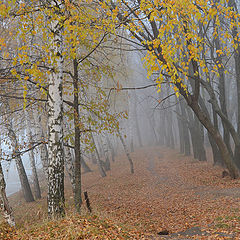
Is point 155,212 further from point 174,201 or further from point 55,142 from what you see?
point 55,142

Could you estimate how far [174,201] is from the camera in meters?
9.50

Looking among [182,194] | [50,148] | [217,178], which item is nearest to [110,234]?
[50,148]

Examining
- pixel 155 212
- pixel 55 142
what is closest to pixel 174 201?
pixel 155 212

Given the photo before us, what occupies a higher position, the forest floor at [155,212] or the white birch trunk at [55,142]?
the white birch trunk at [55,142]

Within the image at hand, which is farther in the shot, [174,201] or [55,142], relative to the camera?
[174,201]

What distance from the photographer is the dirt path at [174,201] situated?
21.7 feet

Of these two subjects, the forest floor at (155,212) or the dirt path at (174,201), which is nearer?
the forest floor at (155,212)

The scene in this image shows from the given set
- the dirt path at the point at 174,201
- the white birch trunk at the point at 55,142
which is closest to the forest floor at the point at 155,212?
the dirt path at the point at 174,201

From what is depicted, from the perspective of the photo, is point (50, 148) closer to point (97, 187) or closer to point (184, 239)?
point (184, 239)

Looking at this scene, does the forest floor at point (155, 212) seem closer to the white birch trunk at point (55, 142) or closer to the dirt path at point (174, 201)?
the dirt path at point (174, 201)

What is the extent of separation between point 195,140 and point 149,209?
10655 mm

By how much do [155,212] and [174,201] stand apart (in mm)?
1347

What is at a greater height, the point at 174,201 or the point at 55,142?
the point at 55,142

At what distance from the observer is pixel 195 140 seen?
18516 millimetres
